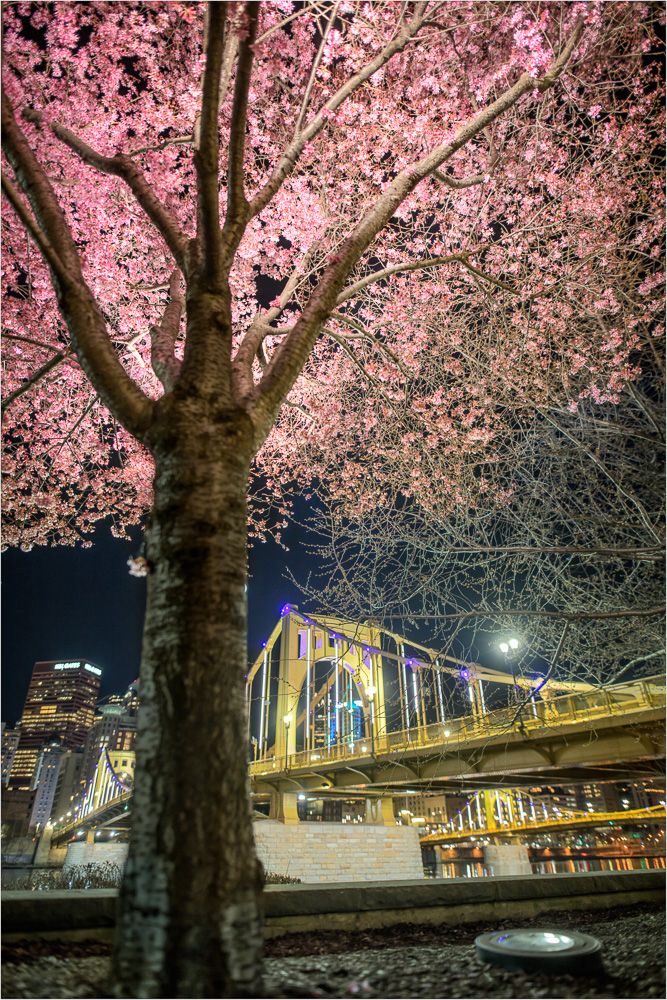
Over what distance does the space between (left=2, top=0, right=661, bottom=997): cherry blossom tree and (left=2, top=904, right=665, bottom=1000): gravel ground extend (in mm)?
631

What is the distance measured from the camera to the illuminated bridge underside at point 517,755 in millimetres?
11336

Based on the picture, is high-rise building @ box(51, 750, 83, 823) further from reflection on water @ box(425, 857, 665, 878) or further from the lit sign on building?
the lit sign on building

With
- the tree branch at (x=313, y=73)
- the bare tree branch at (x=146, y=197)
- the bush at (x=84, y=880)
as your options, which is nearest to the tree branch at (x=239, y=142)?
the bare tree branch at (x=146, y=197)

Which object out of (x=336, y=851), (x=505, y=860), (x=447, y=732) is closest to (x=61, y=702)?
(x=505, y=860)

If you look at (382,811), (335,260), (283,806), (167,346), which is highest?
(335,260)

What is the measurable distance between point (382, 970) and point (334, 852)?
18572mm

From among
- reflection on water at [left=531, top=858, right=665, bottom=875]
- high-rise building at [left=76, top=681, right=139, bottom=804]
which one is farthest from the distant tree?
high-rise building at [left=76, top=681, right=139, bottom=804]

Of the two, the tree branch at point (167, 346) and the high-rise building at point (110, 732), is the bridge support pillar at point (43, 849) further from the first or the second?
the tree branch at point (167, 346)

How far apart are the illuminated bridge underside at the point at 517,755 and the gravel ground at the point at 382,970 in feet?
8.63

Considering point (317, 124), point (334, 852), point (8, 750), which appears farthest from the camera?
point (8, 750)

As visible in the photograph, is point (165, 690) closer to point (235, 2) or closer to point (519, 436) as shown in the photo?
point (235, 2)

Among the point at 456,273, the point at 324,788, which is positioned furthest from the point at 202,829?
the point at 324,788

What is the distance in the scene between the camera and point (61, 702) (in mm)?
167125

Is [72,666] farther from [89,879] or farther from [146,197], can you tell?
[146,197]
